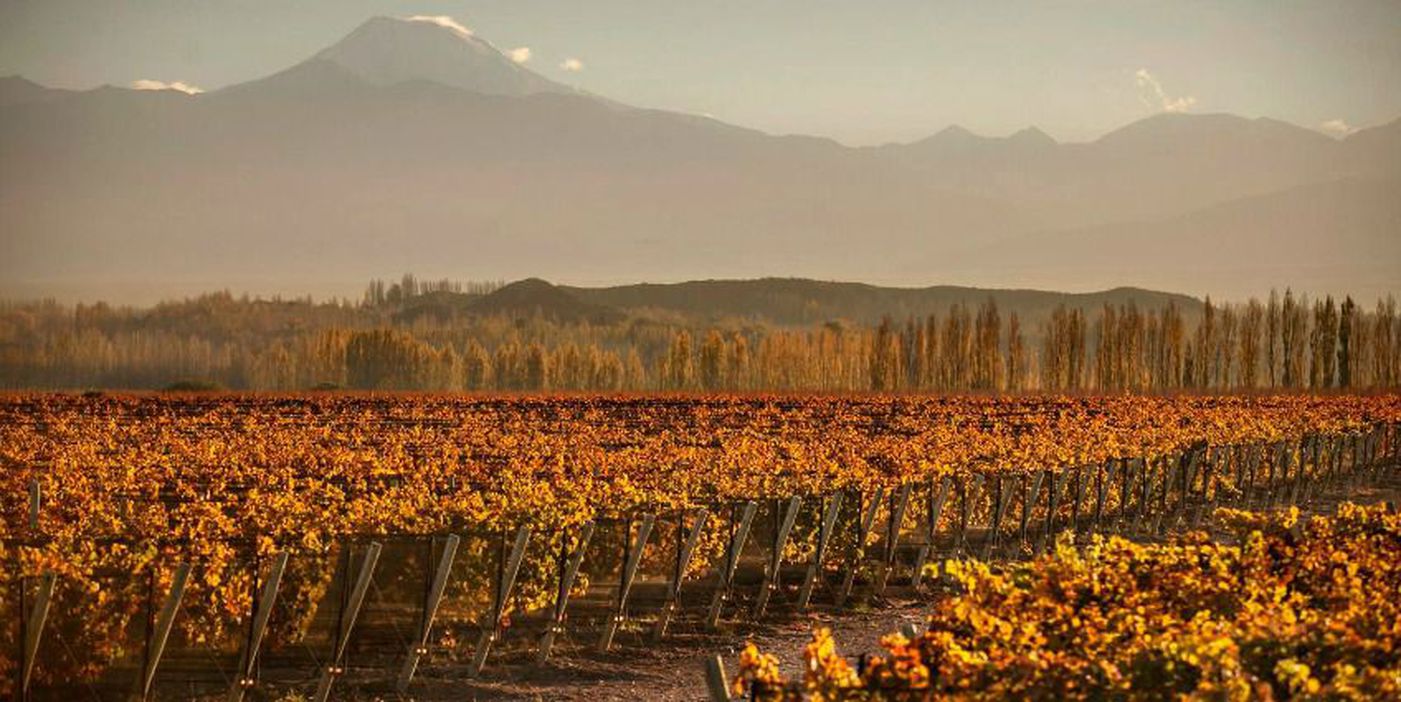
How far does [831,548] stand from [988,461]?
16.6m

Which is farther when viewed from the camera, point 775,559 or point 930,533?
point 930,533

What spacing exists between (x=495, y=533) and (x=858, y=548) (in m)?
9.75

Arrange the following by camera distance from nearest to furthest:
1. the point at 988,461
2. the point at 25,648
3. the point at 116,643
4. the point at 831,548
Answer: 1. the point at 25,648
2. the point at 116,643
3. the point at 831,548
4. the point at 988,461

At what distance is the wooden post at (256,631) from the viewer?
17.6 m

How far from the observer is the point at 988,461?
154 feet

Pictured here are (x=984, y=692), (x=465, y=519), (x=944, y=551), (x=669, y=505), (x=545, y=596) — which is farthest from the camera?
(x=944, y=551)

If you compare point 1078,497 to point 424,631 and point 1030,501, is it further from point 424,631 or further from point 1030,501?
point 424,631

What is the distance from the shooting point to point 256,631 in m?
18.0

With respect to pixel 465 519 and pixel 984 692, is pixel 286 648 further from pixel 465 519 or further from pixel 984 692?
pixel 984 692

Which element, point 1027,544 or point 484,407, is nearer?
point 1027,544

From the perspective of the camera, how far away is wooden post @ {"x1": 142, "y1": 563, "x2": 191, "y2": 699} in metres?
16.8

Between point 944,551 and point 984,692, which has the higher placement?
point 984,692

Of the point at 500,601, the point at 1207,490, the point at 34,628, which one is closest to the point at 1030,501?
the point at 1207,490

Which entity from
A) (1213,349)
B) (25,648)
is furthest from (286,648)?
(1213,349)
